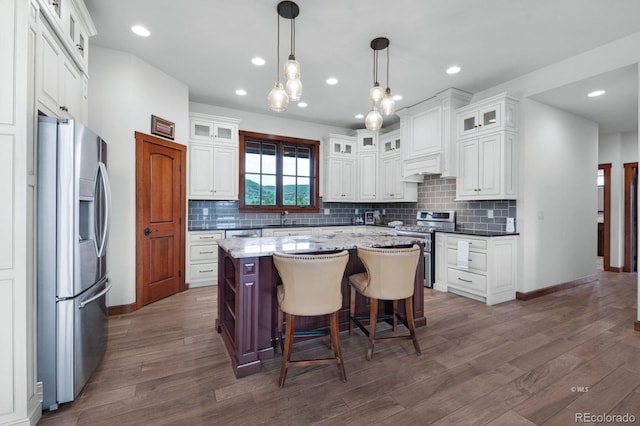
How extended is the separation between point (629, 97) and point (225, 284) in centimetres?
543

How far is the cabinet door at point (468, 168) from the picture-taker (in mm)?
4129

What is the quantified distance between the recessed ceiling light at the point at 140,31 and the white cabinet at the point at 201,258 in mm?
2530

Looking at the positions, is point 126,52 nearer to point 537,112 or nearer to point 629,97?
point 537,112

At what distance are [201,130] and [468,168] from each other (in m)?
4.03

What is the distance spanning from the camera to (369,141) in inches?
236

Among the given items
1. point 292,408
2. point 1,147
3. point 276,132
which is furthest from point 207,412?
point 276,132

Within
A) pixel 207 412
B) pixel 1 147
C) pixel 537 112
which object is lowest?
pixel 207 412

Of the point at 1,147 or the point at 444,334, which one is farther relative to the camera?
the point at 444,334

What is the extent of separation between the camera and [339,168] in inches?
231

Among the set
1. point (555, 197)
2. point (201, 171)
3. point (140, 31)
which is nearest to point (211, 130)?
point (201, 171)

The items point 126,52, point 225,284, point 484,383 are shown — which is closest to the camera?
point 484,383

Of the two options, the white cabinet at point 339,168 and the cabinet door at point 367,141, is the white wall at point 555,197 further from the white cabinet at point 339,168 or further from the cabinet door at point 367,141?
the white cabinet at point 339,168

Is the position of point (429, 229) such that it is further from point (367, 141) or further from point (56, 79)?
point (56, 79)

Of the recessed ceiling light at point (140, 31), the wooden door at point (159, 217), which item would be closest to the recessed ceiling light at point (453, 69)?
the recessed ceiling light at point (140, 31)
